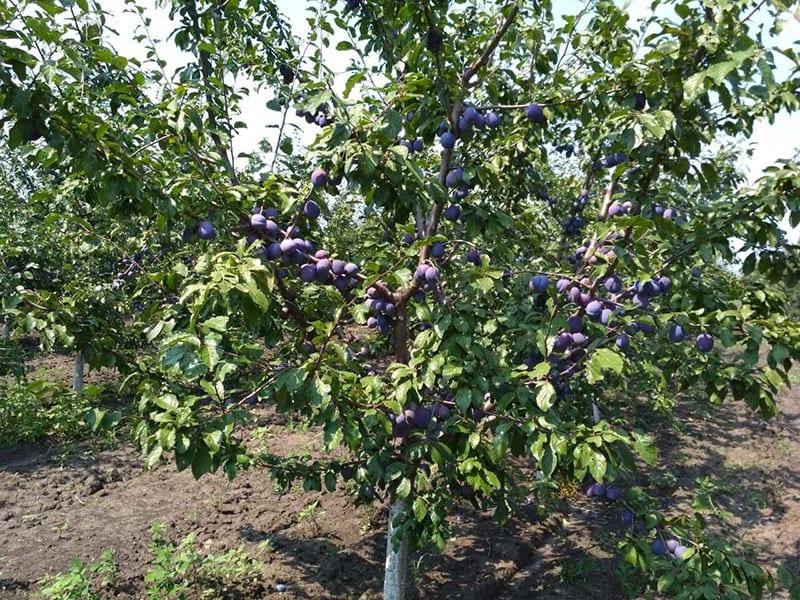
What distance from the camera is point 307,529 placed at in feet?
13.4

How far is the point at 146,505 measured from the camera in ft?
14.2

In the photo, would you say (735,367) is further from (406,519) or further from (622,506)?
(406,519)

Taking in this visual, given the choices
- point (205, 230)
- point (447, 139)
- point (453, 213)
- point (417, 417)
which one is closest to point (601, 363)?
point (417, 417)

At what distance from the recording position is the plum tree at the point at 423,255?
187 cm

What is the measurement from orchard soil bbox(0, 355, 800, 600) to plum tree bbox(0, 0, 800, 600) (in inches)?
40.9

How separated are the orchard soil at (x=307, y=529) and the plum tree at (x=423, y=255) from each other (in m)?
1.04

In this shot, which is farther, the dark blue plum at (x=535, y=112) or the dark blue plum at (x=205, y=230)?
the dark blue plum at (x=535, y=112)

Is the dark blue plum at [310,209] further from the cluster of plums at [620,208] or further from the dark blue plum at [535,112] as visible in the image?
the cluster of plums at [620,208]

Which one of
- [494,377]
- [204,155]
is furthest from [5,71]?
[494,377]

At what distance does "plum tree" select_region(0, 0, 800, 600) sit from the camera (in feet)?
6.13

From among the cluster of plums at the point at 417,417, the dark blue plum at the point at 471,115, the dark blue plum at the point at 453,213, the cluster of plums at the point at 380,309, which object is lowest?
the cluster of plums at the point at 417,417

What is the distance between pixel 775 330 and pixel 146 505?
4.20 metres

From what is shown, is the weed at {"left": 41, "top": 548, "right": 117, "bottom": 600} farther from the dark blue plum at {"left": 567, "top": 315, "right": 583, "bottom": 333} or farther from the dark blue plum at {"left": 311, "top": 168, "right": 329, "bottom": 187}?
the dark blue plum at {"left": 567, "top": 315, "right": 583, "bottom": 333}

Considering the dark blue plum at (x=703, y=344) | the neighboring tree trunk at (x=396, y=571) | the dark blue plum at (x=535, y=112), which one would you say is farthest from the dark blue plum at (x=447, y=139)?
the neighboring tree trunk at (x=396, y=571)
